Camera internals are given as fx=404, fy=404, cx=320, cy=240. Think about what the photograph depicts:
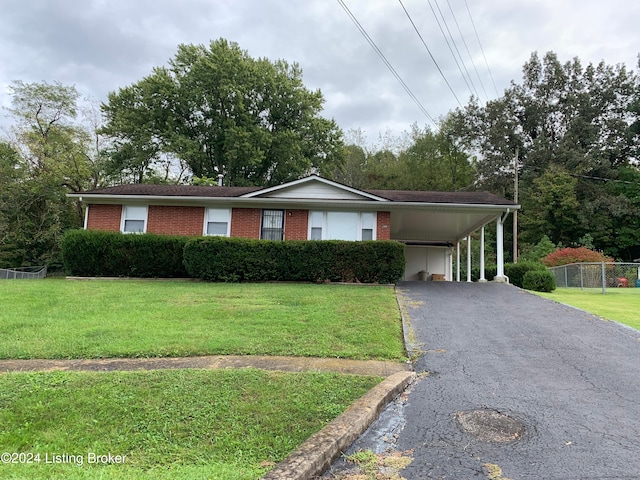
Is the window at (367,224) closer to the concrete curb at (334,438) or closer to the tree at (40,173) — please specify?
A: the concrete curb at (334,438)

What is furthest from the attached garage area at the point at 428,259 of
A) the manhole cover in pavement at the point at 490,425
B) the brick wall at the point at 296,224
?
the manhole cover in pavement at the point at 490,425

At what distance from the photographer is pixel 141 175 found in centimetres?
3206

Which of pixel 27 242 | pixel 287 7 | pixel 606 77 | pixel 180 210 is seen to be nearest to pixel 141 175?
pixel 27 242

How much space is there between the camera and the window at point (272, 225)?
15.6 meters

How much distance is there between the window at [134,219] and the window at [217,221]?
2515 millimetres

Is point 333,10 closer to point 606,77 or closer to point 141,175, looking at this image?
point 141,175

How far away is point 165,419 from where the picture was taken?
11.1 feet

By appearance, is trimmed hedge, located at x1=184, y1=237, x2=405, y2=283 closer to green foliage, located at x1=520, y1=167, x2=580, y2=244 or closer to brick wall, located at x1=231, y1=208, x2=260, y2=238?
brick wall, located at x1=231, y1=208, x2=260, y2=238

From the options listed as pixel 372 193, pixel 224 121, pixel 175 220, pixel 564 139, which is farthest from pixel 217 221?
pixel 564 139

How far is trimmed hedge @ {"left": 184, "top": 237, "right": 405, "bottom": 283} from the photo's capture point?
1266 centimetres

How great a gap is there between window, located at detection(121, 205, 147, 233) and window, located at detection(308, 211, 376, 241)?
6.64 m

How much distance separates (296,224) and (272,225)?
3.16ft

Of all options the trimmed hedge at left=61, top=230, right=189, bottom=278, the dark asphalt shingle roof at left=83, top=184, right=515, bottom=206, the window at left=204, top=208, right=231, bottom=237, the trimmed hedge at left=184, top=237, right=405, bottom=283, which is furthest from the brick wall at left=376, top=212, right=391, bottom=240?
the trimmed hedge at left=61, top=230, right=189, bottom=278

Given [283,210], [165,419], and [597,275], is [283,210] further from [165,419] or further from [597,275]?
[597,275]
